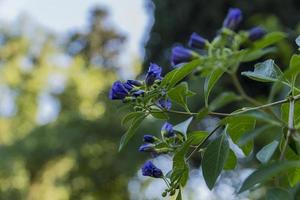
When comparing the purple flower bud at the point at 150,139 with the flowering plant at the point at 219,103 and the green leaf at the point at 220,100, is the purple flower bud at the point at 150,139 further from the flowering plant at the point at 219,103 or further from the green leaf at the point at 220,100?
the green leaf at the point at 220,100

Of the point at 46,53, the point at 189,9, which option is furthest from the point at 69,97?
the point at 189,9

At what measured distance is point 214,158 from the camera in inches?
26.7

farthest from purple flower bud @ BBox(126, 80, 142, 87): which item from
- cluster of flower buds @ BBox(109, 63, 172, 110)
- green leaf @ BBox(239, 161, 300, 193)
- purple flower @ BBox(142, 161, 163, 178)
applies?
green leaf @ BBox(239, 161, 300, 193)

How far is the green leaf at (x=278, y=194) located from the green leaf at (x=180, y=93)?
0.17m

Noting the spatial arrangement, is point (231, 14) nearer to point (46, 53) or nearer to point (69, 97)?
point (69, 97)

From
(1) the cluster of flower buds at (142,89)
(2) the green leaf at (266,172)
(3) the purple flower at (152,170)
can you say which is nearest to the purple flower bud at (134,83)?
(1) the cluster of flower buds at (142,89)

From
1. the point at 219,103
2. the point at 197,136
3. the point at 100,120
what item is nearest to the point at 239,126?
the point at 197,136

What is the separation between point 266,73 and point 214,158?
12 cm

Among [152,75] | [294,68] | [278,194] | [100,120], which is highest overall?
[100,120]

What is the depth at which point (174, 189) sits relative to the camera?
2.24ft

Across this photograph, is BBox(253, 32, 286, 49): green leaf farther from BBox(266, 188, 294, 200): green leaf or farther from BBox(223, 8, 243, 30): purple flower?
BBox(266, 188, 294, 200): green leaf

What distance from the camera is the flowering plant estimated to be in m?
0.62

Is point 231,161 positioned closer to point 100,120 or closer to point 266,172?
point 266,172

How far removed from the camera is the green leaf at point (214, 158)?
669 mm
